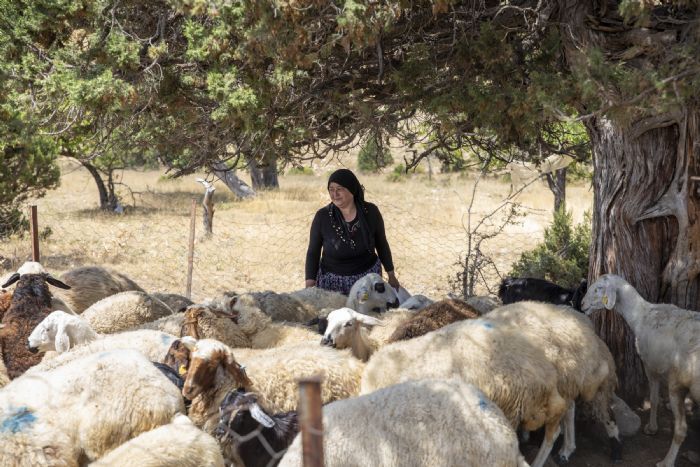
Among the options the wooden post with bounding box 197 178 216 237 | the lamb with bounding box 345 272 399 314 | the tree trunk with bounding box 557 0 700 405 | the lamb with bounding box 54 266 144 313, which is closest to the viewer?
the tree trunk with bounding box 557 0 700 405

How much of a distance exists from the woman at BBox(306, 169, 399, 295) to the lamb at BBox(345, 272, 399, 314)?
15.1 inches

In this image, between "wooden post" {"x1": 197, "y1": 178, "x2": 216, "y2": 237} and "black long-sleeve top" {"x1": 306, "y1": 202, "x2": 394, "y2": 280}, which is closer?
"black long-sleeve top" {"x1": 306, "y1": 202, "x2": 394, "y2": 280}

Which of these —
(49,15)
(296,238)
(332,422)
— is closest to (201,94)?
(49,15)

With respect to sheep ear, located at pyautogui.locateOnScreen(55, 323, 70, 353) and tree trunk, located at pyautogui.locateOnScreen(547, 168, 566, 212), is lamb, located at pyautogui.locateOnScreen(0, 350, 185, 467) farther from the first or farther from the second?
tree trunk, located at pyautogui.locateOnScreen(547, 168, 566, 212)

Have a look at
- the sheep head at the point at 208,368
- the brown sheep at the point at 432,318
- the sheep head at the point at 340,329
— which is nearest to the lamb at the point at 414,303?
the brown sheep at the point at 432,318

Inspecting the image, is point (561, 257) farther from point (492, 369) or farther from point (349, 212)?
point (492, 369)

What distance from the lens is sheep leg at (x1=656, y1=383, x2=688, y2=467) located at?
16.2ft

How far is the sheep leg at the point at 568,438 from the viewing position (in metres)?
5.09

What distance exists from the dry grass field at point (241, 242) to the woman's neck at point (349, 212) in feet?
1.58

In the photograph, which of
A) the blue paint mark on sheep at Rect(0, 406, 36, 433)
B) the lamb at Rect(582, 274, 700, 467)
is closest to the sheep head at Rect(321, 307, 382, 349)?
the lamb at Rect(582, 274, 700, 467)

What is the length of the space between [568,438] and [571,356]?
0.69 m

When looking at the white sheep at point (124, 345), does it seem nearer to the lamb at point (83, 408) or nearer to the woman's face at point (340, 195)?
the lamb at point (83, 408)

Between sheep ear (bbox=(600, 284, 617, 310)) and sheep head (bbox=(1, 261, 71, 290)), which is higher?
sheep ear (bbox=(600, 284, 617, 310))

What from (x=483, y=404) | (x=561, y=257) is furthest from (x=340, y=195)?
(x=561, y=257)
